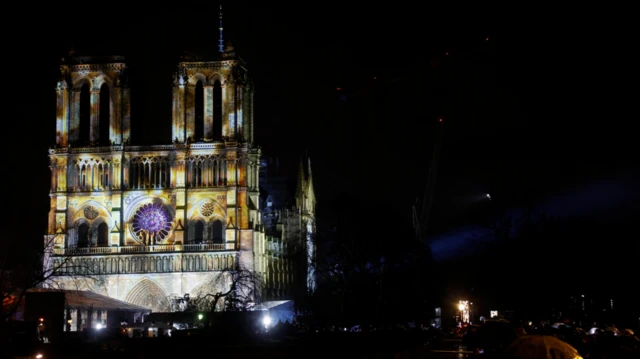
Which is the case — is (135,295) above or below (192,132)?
below

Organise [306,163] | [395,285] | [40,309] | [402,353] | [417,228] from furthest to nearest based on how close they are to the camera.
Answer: [306,163] → [417,228] → [395,285] → [40,309] → [402,353]

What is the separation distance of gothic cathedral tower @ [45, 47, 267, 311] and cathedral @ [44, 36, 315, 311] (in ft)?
0.33

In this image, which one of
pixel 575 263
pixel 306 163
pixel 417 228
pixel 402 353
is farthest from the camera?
pixel 306 163

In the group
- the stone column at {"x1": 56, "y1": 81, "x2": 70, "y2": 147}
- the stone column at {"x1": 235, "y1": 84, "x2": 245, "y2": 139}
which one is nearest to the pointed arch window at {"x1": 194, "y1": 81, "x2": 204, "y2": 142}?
the stone column at {"x1": 235, "y1": 84, "x2": 245, "y2": 139}

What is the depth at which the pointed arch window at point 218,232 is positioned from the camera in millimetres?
111950

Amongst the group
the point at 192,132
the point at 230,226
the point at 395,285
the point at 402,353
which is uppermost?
the point at 192,132

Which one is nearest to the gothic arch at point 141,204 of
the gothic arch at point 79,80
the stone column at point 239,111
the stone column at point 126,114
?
the stone column at point 126,114

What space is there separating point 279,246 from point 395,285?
1265 inches

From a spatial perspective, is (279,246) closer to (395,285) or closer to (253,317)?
(395,285)

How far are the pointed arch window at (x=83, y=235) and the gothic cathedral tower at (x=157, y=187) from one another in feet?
0.35

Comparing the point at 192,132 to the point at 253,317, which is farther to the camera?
the point at 192,132

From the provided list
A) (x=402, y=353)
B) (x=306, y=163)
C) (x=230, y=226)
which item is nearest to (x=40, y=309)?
(x=402, y=353)

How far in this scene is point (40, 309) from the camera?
64.2 meters

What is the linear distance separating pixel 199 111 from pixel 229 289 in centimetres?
2060
